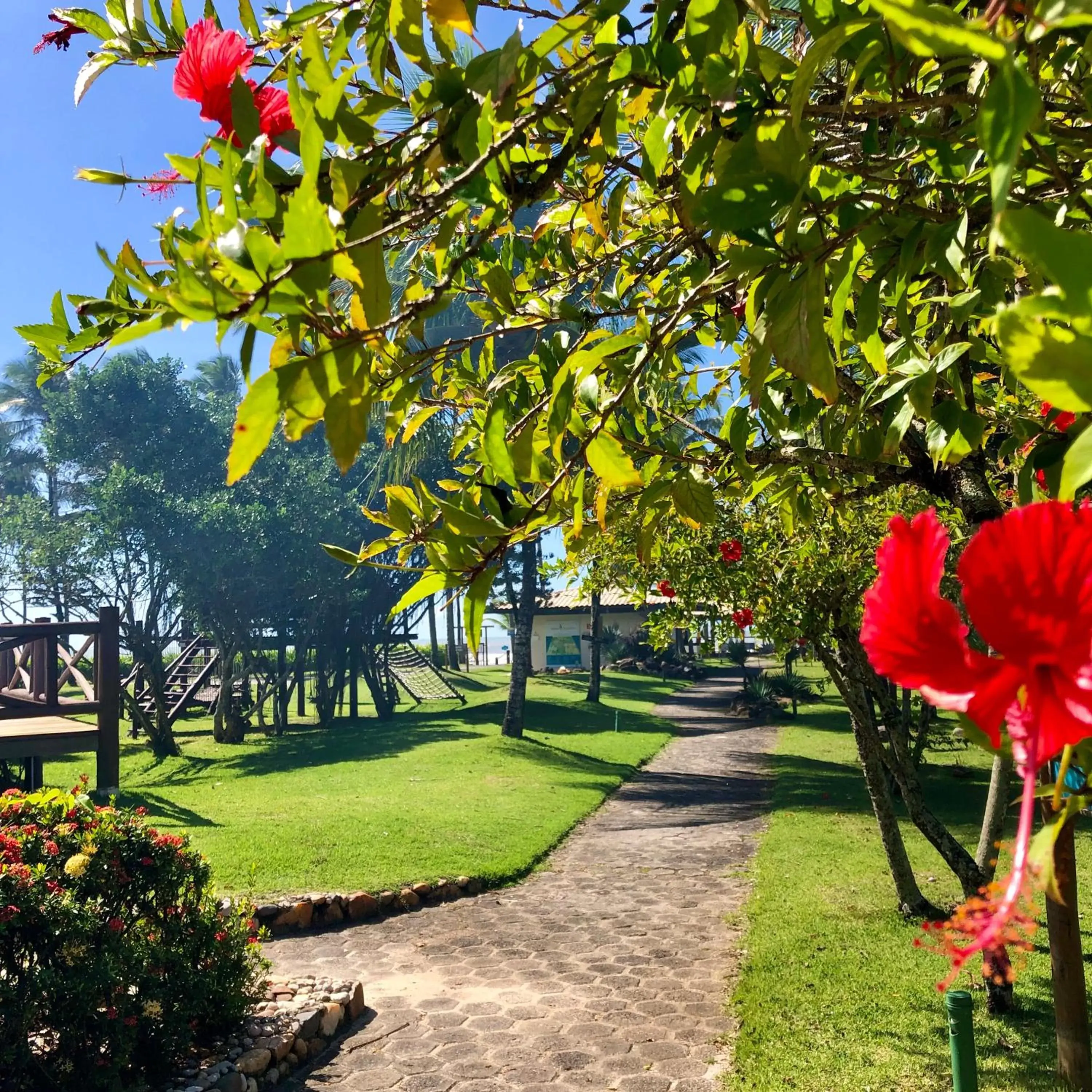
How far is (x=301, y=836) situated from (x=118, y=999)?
16.8ft

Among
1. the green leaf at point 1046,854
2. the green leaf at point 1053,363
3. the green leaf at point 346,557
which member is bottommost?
the green leaf at point 1046,854

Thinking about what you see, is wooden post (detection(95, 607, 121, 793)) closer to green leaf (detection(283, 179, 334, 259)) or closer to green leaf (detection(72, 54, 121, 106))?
green leaf (detection(72, 54, 121, 106))

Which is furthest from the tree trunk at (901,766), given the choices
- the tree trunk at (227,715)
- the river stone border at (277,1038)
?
the tree trunk at (227,715)

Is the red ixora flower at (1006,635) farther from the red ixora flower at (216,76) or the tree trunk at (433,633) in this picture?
the tree trunk at (433,633)

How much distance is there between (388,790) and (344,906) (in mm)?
4828

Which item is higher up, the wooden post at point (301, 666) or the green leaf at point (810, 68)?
the green leaf at point (810, 68)

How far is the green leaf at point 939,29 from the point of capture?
44cm

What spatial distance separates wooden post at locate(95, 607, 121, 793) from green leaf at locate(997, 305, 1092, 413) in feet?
36.7

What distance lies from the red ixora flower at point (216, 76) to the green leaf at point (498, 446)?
0.36m

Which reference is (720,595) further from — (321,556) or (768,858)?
(321,556)

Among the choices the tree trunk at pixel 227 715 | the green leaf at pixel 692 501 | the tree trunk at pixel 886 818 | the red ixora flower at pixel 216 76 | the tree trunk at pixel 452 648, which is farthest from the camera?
the tree trunk at pixel 452 648

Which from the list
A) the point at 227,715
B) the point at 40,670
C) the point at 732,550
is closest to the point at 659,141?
the point at 732,550

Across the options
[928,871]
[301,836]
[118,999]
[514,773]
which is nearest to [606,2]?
[118,999]

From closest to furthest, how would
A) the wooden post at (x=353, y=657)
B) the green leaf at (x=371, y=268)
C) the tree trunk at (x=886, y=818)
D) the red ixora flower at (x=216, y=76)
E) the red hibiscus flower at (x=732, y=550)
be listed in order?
the green leaf at (x=371, y=268) → the red ixora flower at (x=216, y=76) → the red hibiscus flower at (x=732, y=550) → the tree trunk at (x=886, y=818) → the wooden post at (x=353, y=657)
